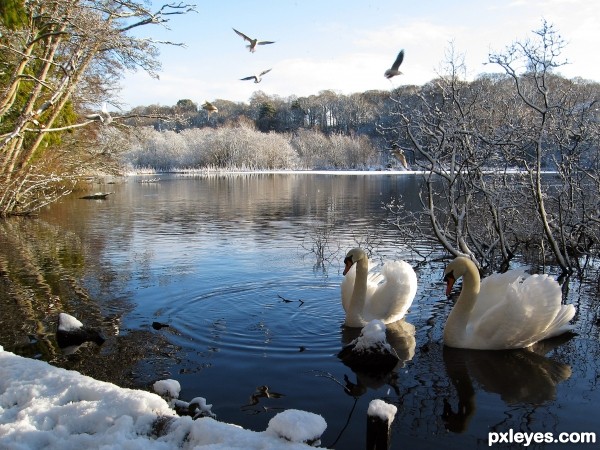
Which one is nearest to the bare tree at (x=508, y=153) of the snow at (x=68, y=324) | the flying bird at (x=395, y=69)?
the flying bird at (x=395, y=69)

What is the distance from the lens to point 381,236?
1733cm

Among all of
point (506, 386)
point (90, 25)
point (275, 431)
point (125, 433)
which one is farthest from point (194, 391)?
point (90, 25)

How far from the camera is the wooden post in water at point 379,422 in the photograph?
161 inches

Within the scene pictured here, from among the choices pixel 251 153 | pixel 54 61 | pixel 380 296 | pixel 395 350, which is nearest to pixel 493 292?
pixel 380 296

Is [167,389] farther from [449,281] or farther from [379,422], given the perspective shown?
[449,281]

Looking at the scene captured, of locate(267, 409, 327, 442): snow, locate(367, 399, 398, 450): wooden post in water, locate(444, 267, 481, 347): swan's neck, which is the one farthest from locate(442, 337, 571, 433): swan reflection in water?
locate(267, 409, 327, 442): snow

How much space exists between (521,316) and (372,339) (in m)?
1.94

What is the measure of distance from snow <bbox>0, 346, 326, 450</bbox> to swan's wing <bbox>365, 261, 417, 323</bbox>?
4.21 m

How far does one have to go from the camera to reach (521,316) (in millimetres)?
6812

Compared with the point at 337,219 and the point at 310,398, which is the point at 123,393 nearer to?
the point at 310,398

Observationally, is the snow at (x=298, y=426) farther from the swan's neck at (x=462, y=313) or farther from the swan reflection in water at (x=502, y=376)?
the swan's neck at (x=462, y=313)

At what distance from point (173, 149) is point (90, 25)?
284ft

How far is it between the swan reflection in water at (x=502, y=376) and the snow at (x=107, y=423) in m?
2.02

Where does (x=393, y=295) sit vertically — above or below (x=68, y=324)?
above
